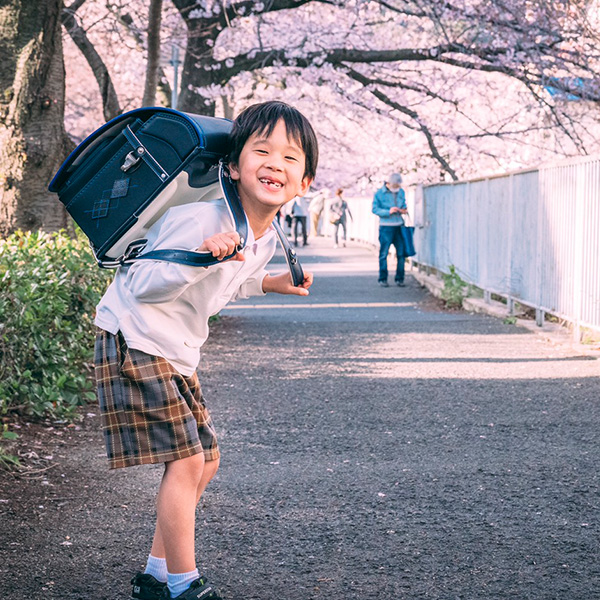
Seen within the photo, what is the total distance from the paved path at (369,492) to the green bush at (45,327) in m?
0.37

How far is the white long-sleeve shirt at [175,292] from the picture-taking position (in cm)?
283

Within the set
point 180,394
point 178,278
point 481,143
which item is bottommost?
point 180,394

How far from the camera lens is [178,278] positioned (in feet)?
9.13

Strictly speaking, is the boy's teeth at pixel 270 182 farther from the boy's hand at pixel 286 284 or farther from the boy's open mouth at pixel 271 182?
the boy's hand at pixel 286 284

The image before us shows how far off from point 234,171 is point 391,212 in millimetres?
12673

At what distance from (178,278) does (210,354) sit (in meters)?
6.21

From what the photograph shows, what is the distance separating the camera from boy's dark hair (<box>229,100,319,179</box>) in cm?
299

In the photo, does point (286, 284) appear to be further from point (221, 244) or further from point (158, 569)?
point (158, 569)

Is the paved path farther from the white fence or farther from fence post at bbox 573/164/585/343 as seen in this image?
the white fence

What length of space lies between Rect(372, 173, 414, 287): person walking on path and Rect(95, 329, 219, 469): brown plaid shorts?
502 inches

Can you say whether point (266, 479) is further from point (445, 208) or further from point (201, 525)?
point (445, 208)

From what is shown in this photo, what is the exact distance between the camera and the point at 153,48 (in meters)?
10.5

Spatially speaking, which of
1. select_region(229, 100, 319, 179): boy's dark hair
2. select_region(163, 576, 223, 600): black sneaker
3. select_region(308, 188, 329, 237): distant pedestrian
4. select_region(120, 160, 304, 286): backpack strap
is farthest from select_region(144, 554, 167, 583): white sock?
select_region(308, 188, 329, 237): distant pedestrian

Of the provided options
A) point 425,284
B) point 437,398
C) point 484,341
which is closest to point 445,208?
point 425,284
